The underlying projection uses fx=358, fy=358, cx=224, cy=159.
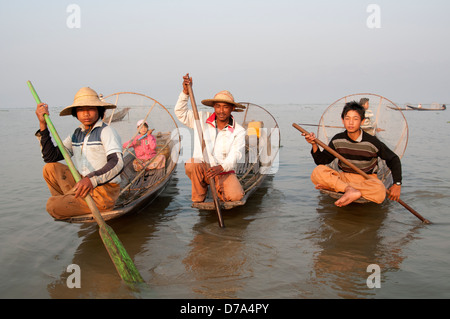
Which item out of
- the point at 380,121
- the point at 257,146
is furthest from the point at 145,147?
the point at 380,121

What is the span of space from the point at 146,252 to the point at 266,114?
4093mm

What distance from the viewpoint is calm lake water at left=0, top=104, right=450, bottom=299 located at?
2.81 m

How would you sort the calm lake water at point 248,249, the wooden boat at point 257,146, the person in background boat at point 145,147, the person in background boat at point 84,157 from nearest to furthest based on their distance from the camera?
the calm lake water at point 248,249
the person in background boat at point 84,157
the wooden boat at point 257,146
the person in background boat at point 145,147

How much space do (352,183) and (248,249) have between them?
1.58 meters

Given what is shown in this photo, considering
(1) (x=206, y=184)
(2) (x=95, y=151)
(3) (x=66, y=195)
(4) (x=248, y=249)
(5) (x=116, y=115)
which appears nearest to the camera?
(3) (x=66, y=195)

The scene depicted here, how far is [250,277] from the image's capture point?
2.96 metres

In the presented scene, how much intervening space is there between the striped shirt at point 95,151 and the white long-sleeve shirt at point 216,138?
3.68 ft

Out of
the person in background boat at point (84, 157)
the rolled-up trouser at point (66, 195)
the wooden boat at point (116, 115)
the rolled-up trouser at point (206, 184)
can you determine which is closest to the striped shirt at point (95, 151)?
the person in background boat at point (84, 157)

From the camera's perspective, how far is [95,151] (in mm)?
3402

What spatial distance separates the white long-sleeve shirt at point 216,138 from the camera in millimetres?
4281

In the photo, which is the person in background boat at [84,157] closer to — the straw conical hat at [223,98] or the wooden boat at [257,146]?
the straw conical hat at [223,98]

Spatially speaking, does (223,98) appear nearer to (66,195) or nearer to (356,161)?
(356,161)
